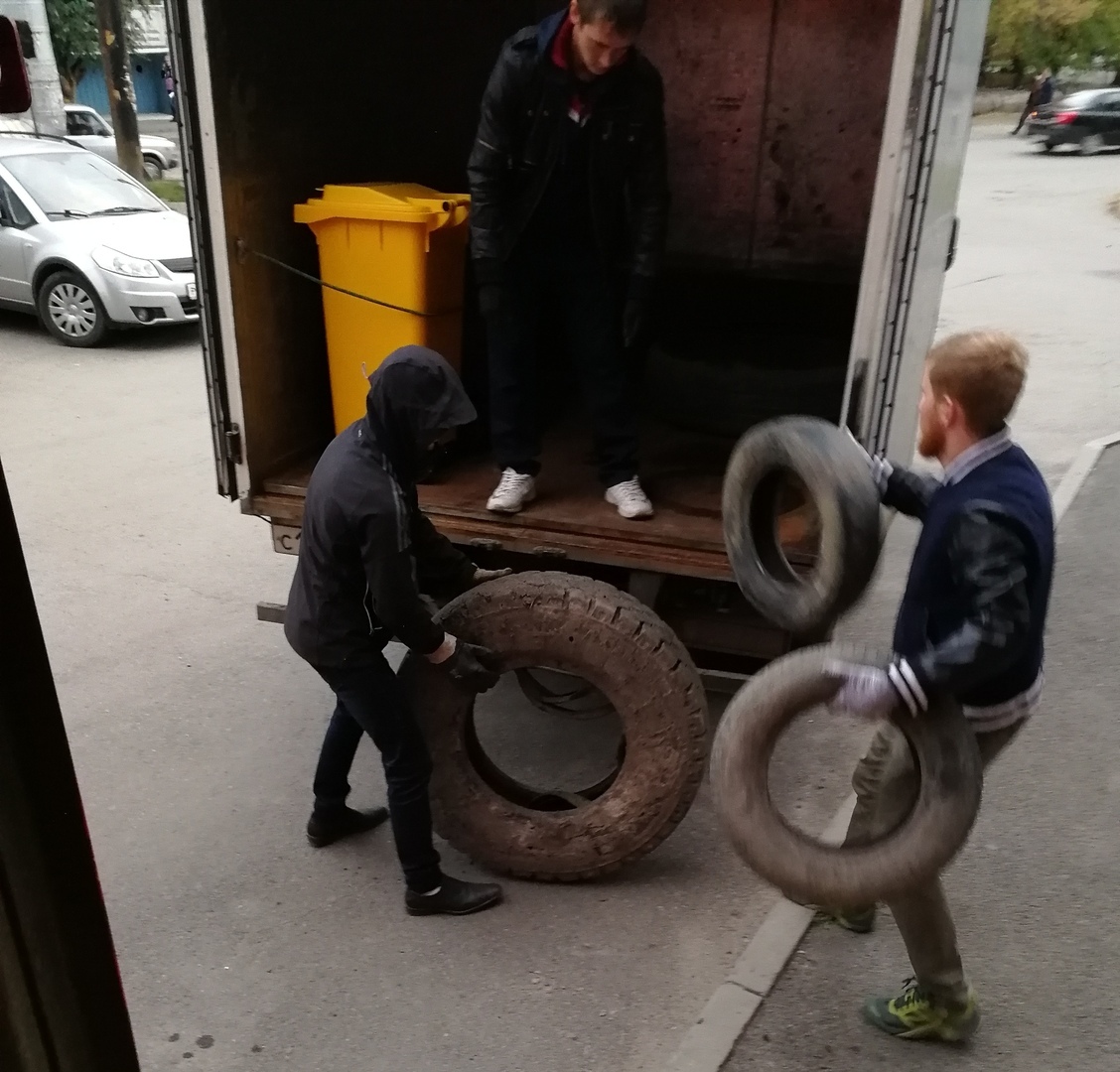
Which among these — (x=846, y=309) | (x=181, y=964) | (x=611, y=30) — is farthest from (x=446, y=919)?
(x=846, y=309)

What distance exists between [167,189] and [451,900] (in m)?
22.0

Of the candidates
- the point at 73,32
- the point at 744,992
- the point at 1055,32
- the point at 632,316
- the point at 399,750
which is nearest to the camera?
the point at 744,992

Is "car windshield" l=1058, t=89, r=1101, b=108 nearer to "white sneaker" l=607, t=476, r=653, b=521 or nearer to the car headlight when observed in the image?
the car headlight

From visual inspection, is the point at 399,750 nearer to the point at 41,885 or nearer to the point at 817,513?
the point at 817,513

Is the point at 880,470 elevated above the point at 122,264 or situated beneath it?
elevated above

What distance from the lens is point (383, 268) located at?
3969mm

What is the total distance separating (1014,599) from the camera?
211cm

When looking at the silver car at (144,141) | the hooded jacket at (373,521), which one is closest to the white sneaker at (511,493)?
the hooded jacket at (373,521)

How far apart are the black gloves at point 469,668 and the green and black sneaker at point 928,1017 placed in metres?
1.46

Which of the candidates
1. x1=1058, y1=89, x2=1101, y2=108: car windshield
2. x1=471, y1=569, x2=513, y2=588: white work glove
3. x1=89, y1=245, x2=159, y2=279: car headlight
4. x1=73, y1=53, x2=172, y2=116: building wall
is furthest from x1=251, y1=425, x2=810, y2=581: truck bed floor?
x1=73, y1=53, x2=172, y2=116: building wall

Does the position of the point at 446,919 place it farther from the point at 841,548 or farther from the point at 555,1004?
the point at 841,548

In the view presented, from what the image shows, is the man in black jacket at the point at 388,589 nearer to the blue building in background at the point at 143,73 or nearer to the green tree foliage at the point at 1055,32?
the blue building in background at the point at 143,73

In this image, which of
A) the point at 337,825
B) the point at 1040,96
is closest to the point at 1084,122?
the point at 1040,96

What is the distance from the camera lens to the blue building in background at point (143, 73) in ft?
112
